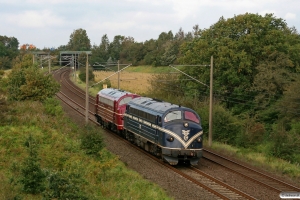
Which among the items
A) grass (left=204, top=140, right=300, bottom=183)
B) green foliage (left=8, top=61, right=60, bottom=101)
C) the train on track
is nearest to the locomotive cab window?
the train on track

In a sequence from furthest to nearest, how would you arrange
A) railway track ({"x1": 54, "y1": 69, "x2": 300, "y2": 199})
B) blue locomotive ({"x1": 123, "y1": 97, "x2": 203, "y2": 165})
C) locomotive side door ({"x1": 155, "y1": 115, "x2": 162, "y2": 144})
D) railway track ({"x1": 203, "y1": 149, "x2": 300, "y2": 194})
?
locomotive side door ({"x1": 155, "y1": 115, "x2": 162, "y2": 144})
blue locomotive ({"x1": 123, "y1": 97, "x2": 203, "y2": 165})
railway track ({"x1": 203, "y1": 149, "x2": 300, "y2": 194})
railway track ({"x1": 54, "y1": 69, "x2": 300, "y2": 199})

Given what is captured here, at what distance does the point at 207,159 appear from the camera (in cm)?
2752

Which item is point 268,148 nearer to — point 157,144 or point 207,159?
point 207,159

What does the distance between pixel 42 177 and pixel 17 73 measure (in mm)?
23791

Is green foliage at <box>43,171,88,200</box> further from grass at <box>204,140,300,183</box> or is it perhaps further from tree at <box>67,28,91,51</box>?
tree at <box>67,28,91,51</box>

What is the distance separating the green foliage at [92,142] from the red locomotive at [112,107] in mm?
10666

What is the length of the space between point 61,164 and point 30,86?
59.2ft

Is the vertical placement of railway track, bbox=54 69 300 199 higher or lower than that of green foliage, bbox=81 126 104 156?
lower

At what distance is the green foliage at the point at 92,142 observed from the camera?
2350 centimetres

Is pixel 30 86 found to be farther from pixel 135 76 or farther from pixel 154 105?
pixel 135 76

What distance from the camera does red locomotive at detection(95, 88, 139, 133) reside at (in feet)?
114

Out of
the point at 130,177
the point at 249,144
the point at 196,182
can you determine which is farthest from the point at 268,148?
the point at 130,177

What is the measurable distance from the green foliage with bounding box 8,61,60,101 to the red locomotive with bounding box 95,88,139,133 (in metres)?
4.70

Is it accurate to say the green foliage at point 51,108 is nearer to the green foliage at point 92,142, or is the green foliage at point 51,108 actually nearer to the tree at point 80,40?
the green foliage at point 92,142
